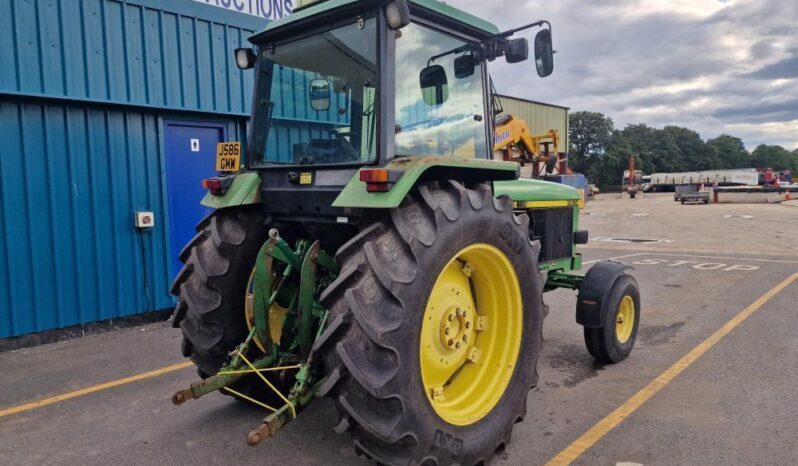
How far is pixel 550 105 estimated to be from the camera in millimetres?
33781

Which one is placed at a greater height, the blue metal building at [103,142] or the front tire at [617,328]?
the blue metal building at [103,142]

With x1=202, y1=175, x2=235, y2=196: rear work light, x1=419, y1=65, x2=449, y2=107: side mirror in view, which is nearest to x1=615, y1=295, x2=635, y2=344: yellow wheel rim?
x1=419, y1=65, x2=449, y2=107: side mirror

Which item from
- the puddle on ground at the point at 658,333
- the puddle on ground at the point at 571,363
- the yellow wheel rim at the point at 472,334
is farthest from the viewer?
the puddle on ground at the point at 658,333

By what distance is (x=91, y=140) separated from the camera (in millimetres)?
6566

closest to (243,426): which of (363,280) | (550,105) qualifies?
(363,280)

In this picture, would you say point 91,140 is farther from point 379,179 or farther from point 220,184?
point 379,179

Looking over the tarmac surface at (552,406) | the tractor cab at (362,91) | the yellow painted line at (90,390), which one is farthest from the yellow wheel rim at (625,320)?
the yellow painted line at (90,390)

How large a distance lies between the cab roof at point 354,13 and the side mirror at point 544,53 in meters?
0.33

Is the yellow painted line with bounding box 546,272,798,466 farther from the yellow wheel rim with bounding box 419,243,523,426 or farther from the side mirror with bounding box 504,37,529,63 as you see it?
the side mirror with bounding box 504,37,529,63

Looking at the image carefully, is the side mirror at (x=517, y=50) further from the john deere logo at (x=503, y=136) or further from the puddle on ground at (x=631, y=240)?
the puddle on ground at (x=631, y=240)

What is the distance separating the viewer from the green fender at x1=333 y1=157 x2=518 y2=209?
2873mm

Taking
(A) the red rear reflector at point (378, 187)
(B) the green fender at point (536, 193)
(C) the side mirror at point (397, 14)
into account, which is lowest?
(B) the green fender at point (536, 193)

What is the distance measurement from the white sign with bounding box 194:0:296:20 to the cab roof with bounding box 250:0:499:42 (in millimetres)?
4340

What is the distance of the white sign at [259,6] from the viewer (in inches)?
304
